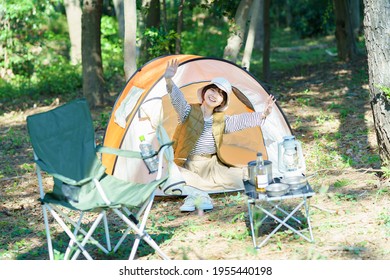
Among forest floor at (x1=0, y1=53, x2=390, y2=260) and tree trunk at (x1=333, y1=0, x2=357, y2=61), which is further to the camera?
tree trunk at (x1=333, y1=0, x2=357, y2=61)

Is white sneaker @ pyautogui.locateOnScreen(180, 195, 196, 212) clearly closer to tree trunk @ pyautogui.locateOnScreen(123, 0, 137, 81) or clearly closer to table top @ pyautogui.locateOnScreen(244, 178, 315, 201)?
table top @ pyautogui.locateOnScreen(244, 178, 315, 201)

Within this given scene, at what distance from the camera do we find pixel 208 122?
19.7 ft

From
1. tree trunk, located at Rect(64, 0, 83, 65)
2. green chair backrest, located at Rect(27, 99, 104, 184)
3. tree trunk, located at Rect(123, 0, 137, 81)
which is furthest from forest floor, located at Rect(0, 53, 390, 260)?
tree trunk, located at Rect(64, 0, 83, 65)

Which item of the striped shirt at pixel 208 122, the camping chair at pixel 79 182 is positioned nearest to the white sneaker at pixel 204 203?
the striped shirt at pixel 208 122

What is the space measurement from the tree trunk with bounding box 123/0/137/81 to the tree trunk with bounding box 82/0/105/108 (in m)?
2.41

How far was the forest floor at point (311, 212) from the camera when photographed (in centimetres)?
452

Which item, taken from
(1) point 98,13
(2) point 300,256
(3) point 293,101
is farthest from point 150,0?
(2) point 300,256

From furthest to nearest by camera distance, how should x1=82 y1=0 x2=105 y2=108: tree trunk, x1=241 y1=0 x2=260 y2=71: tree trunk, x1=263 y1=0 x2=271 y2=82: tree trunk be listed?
x1=263 y1=0 x2=271 y2=82: tree trunk → x1=82 y1=0 x2=105 y2=108: tree trunk → x1=241 y1=0 x2=260 y2=71: tree trunk

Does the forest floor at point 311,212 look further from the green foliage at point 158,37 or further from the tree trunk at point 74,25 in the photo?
the tree trunk at point 74,25

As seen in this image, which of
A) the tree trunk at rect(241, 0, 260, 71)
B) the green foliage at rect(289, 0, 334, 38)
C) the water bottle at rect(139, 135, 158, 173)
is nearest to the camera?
the water bottle at rect(139, 135, 158, 173)

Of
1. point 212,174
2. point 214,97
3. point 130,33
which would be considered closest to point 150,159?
point 214,97

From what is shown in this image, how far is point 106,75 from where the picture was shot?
533 inches

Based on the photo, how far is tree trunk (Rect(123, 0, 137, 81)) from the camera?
739 centimetres

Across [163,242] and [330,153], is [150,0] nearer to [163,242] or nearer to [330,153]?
[330,153]
